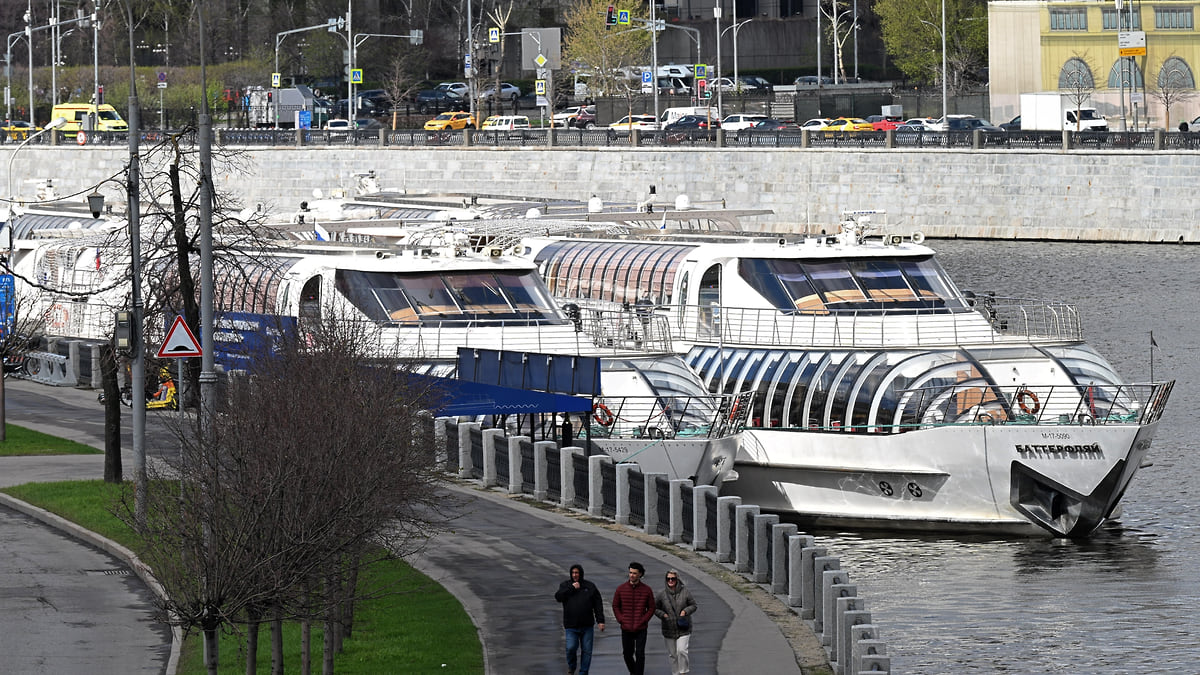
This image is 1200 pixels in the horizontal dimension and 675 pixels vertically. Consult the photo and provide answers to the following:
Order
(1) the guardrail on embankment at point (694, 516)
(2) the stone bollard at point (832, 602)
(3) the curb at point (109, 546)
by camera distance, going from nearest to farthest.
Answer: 1. (1) the guardrail on embankment at point (694, 516)
2. (2) the stone bollard at point (832, 602)
3. (3) the curb at point (109, 546)

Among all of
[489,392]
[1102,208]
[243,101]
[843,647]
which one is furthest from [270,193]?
[843,647]

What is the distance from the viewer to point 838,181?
325ft

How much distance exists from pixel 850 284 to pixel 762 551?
14499 millimetres

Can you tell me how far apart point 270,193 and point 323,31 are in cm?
3330

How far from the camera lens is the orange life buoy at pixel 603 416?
36344 millimetres

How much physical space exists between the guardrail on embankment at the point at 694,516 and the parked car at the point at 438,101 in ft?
366

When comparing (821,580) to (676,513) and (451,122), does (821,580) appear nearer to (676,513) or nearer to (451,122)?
(676,513)

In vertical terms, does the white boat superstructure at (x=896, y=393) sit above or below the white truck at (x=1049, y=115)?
below

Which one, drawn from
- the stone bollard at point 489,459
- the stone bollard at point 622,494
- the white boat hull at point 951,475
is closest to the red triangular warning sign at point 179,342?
the stone bollard at point 622,494

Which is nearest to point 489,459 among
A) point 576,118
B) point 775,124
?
point 775,124

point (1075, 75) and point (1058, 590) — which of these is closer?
point (1058, 590)

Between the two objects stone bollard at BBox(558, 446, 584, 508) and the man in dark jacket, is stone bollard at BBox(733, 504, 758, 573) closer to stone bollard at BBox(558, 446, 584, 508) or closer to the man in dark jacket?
stone bollard at BBox(558, 446, 584, 508)

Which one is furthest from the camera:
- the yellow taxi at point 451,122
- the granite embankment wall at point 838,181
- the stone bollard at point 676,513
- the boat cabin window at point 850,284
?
the yellow taxi at point 451,122

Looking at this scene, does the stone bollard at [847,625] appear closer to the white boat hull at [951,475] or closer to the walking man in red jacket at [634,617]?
the walking man in red jacket at [634,617]
